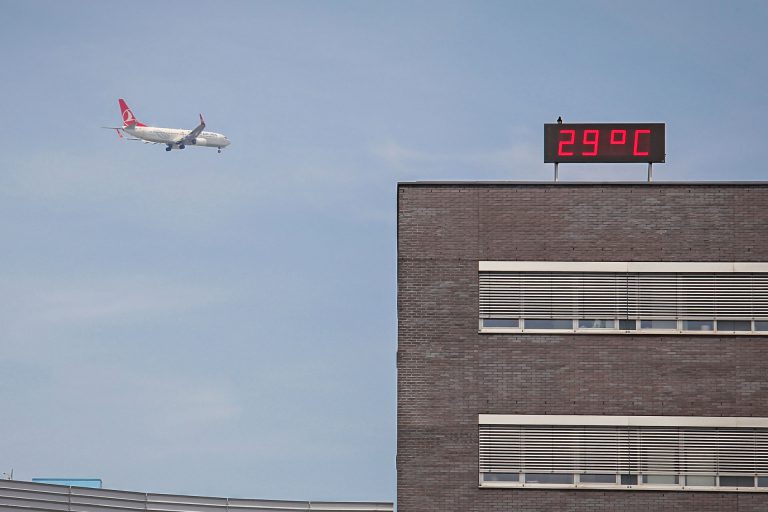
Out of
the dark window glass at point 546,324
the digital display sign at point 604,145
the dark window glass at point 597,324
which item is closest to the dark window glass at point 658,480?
the dark window glass at point 597,324

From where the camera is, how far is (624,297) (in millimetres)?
37406

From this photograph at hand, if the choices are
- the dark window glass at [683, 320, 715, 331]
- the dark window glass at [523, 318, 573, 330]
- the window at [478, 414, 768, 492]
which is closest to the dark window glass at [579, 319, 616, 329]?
the dark window glass at [523, 318, 573, 330]

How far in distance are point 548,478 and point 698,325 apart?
6.56 meters

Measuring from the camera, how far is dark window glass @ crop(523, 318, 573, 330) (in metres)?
37.2

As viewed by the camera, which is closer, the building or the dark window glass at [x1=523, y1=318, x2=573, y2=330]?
the building

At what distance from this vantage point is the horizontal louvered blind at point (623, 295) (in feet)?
122

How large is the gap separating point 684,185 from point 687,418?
7.20 metres

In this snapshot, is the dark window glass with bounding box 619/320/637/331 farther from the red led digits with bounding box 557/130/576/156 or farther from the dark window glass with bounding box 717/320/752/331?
the red led digits with bounding box 557/130/576/156

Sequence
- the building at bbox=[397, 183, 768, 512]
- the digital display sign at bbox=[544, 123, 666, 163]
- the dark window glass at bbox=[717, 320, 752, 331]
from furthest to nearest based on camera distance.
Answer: the digital display sign at bbox=[544, 123, 666, 163], the dark window glass at bbox=[717, 320, 752, 331], the building at bbox=[397, 183, 768, 512]

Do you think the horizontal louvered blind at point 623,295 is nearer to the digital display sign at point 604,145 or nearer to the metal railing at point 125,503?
the digital display sign at point 604,145

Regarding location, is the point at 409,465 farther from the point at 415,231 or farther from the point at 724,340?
Result: the point at 724,340

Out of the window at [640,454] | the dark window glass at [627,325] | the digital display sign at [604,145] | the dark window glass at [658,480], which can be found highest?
the digital display sign at [604,145]

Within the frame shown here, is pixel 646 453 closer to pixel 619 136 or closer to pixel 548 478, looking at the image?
pixel 548 478

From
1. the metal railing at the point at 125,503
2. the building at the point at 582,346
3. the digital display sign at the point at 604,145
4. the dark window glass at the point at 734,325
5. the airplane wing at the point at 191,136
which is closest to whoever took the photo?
the building at the point at 582,346
